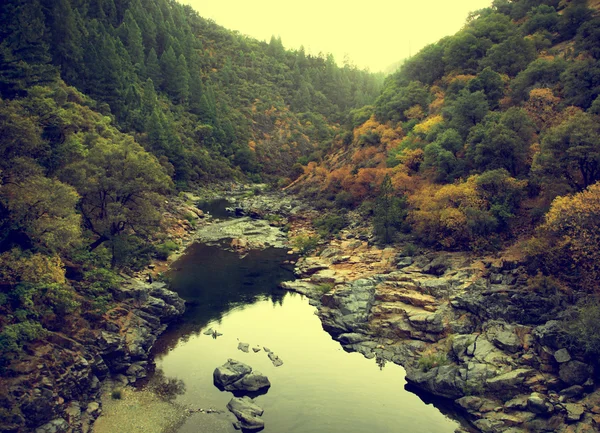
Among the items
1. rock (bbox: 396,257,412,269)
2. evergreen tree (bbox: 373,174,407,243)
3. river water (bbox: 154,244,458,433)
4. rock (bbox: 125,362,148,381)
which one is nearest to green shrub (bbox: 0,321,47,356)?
rock (bbox: 125,362,148,381)

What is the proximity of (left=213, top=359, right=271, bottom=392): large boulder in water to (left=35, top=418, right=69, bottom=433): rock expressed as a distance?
11.1 m

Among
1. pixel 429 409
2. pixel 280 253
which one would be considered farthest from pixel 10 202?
pixel 280 253

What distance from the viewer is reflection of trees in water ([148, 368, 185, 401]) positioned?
31.9 meters

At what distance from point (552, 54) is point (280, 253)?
55033mm

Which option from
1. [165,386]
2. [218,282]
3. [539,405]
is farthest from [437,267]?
[165,386]

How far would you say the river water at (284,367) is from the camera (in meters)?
30.6

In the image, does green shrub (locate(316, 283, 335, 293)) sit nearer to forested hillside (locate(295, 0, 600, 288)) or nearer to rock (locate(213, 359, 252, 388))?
forested hillside (locate(295, 0, 600, 288))

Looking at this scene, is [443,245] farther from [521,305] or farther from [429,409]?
[429,409]

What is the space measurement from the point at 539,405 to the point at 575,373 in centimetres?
386

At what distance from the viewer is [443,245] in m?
53.0

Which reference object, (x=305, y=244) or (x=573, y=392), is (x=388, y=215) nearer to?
(x=305, y=244)

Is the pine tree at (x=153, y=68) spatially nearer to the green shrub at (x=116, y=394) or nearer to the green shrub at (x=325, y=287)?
the green shrub at (x=325, y=287)

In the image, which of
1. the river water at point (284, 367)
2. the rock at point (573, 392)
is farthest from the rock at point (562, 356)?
the river water at point (284, 367)

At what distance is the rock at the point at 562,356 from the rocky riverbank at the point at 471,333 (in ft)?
0.21
